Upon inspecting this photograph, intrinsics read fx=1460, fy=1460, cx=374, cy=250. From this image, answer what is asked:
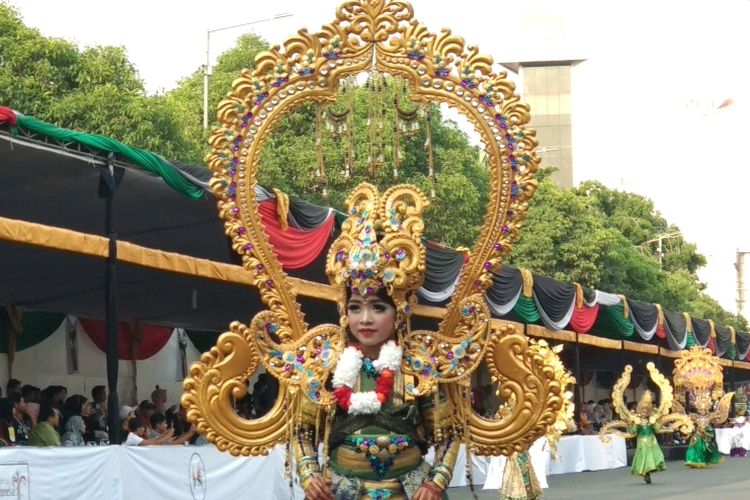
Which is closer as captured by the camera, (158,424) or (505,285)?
(158,424)

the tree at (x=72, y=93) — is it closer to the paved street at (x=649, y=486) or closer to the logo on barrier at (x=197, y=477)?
the paved street at (x=649, y=486)

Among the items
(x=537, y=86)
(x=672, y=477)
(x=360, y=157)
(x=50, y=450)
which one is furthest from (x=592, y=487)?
(x=537, y=86)

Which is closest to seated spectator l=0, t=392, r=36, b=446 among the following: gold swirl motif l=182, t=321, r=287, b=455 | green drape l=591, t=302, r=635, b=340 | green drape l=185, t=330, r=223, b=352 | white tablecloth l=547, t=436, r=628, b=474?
gold swirl motif l=182, t=321, r=287, b=455

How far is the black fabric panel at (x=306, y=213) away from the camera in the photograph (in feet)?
57.5

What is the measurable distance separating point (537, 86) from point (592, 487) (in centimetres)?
9430

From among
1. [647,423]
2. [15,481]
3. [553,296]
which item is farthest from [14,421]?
[553,296]

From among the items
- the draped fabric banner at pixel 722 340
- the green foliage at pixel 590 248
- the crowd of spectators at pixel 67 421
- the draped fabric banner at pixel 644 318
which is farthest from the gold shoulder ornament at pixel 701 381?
the crowd of spectators at pixel 67 421

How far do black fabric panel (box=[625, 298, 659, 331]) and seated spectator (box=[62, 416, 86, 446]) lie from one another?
2225 cm

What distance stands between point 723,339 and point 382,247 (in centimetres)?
4327

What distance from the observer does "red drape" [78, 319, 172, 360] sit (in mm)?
21922

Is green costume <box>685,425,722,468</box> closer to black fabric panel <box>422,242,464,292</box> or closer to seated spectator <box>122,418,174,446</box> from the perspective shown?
black fabric panel <box>422,242,464,292</box>

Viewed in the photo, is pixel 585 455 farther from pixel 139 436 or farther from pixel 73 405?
pixel 139 436

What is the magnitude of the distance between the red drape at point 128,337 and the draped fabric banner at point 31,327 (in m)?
0.78

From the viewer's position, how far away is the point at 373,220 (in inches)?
264
